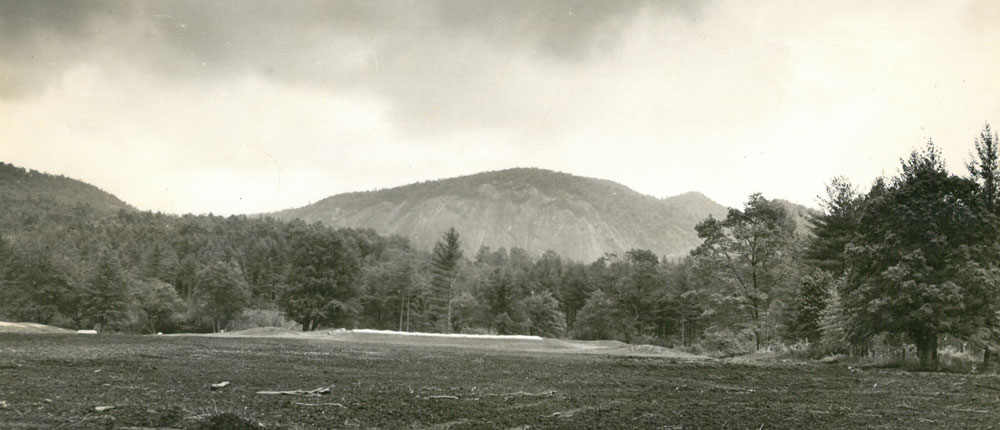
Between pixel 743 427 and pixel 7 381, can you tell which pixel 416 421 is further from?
pixel 7 381

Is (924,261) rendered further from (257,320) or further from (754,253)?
(257,320)

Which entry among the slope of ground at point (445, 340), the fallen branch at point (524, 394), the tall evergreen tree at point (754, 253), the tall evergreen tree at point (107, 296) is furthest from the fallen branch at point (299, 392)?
the tall evergreen tree at point (107, 296)

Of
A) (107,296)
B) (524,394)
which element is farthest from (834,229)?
(107,296)

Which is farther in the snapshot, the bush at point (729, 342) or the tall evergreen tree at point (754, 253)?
the tall evergreen tree at point (754, 253)

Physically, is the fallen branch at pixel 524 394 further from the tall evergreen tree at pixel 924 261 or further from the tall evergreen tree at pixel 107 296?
the tall evergreen tree at pixel 107 296

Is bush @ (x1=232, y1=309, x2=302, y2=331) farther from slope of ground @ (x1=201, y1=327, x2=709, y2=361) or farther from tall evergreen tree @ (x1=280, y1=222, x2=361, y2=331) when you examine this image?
slope of ground @ (x1=201, y1=327, x2=709, y2=361)

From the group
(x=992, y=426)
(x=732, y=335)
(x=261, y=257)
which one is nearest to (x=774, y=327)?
(x=732, y=335)
